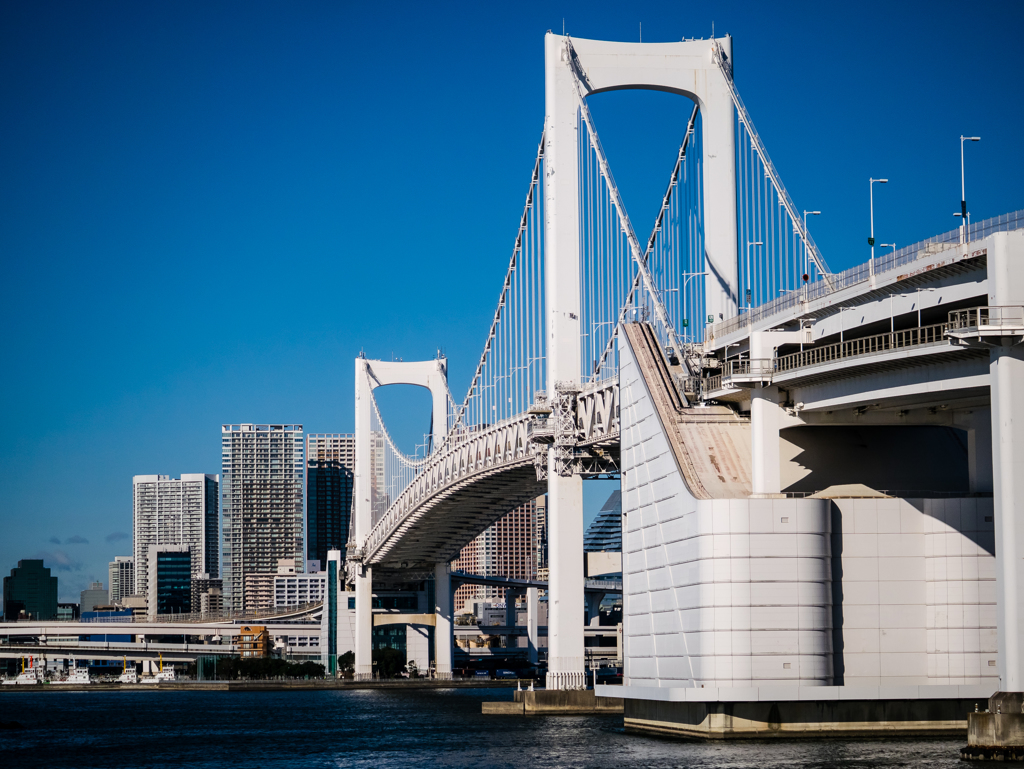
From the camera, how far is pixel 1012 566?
30.0m

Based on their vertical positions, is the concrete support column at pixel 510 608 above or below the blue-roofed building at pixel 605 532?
below

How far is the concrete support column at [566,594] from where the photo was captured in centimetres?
5231

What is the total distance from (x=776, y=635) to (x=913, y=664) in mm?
3405

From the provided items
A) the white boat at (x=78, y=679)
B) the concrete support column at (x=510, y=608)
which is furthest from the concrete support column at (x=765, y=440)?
the concrete support column at (x=510, y=608)

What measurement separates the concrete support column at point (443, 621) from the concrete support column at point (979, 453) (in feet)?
217

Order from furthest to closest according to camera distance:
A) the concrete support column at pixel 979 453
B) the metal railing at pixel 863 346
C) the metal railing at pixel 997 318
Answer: the concrete support column at pixel 979 453, the metal railing at pixel 863 346, the metal railing at pixel 997 318

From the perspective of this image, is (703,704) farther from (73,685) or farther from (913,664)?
(73,685)

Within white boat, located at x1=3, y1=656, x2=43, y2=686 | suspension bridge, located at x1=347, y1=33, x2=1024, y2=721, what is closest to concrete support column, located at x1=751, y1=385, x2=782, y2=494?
suspension bridge, located at x1=347, y1=33, x2=1024, y2=721

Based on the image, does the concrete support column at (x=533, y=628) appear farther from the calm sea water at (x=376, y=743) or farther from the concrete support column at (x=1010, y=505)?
the concrete support column at (x=1010, y=505)

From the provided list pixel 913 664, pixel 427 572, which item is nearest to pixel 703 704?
pixel 913 664

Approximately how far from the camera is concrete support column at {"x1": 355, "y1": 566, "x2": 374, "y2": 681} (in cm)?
10156

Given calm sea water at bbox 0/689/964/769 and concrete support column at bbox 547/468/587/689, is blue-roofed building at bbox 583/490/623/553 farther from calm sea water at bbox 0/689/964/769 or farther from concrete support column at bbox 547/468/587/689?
concrete support column at bbox 547/468/587/689

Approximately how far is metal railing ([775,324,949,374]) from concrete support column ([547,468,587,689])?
1496 centimetres

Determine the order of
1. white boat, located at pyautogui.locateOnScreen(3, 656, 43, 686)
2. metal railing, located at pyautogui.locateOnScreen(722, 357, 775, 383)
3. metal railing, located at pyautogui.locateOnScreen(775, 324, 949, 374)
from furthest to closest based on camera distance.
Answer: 1. white boat, located at pyautogui.locateOnScreen(3, 656, 43, 686)
2. metal railing, located at pyautogui.locateOnScreen(722, 357, 775, 383)
3. metal railing, located at pyautogui.locateOnScreen(775, 324, 949, 374)
